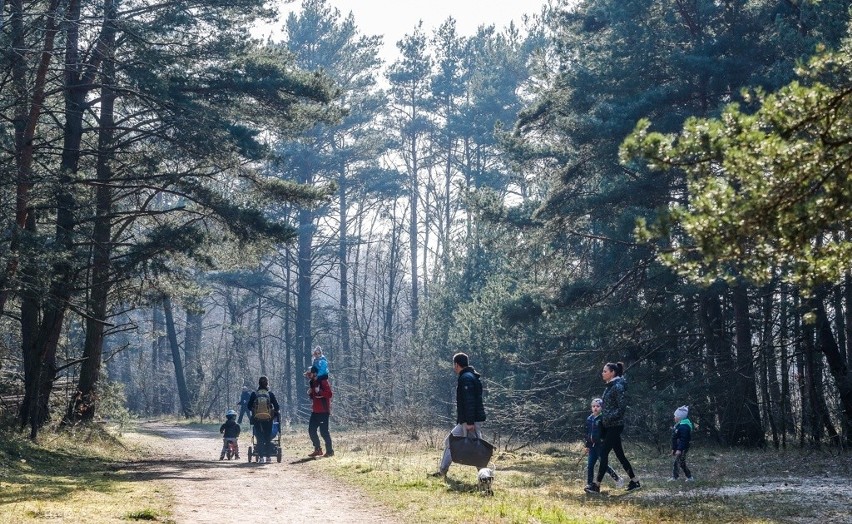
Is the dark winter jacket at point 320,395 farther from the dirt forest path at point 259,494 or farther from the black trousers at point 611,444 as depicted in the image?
the black trousers at point 611,444

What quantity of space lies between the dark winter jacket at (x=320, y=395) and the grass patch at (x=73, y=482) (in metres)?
3.45

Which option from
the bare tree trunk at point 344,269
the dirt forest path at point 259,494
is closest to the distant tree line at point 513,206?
the dirt forest path at point 259,494

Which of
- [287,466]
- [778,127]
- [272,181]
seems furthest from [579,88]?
[778,127]

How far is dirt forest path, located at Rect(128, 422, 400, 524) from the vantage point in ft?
31.2

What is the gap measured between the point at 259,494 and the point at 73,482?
2.92 metres

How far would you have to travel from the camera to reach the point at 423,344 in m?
37.6

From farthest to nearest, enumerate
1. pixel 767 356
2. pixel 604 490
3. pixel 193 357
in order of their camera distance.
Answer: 1. pixel 193 357
2. pixel 767 356
3. pixel 604 490

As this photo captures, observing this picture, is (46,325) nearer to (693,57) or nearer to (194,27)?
(194,27)

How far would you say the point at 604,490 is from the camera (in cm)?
1342

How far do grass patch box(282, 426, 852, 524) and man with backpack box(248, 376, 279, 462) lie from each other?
55.8 inches

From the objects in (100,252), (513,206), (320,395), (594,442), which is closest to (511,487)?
(594,442)

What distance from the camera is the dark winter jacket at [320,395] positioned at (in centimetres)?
1719

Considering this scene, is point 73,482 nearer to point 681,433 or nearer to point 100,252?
point 100,252

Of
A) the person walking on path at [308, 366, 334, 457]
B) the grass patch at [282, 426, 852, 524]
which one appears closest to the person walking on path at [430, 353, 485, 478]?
the grass patch at [282, 426, 852, 524]
